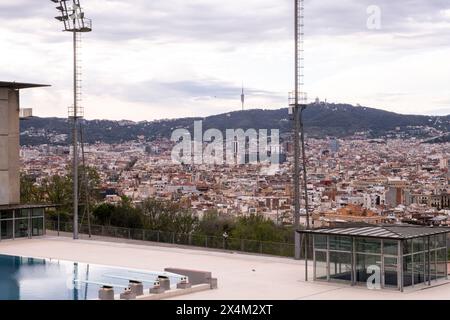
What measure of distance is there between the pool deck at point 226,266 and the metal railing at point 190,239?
2.49 ft

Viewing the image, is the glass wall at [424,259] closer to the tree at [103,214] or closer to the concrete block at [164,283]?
the concrete block at [164,283]

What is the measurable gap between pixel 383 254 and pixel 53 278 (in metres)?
8.62

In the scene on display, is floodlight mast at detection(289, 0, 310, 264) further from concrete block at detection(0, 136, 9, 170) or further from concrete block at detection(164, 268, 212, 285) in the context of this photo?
concrete block at detection(0, 136, 9, 170)

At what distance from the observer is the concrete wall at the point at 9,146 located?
30.8 m

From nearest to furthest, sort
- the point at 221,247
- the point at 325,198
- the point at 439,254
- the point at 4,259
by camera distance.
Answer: the point at 439,254 < the point at 4,259 < the point at 221,247 < the point at 325,198

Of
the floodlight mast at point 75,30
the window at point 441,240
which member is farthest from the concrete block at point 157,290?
the floodlight mast at point 75,30

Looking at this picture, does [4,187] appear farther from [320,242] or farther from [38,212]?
[320,242]

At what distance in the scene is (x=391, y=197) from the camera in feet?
173

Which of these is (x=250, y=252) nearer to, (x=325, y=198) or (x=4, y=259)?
(x=4, y=259)

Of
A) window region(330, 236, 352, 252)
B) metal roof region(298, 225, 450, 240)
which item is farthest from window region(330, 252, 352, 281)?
metal roof region(298, 225, 450, 240)

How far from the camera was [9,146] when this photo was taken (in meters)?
31.0
